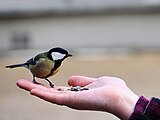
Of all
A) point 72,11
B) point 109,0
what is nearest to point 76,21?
point 72,11

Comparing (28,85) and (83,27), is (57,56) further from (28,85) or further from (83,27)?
(83,27)

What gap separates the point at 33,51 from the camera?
33.3ft

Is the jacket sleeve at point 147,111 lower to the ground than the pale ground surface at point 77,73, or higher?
higher

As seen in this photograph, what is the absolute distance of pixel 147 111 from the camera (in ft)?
5.99

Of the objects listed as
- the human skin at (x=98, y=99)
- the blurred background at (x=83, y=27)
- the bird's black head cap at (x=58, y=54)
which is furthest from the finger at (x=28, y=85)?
the blurred background at (x=83, y=27)

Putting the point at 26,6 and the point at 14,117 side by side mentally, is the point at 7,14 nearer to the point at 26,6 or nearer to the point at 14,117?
the point at 26,6

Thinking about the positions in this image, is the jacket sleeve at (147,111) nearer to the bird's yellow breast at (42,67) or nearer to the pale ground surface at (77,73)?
Result: the bird's yellow breast at (42,67)

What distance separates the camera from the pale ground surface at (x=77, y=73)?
4984mm

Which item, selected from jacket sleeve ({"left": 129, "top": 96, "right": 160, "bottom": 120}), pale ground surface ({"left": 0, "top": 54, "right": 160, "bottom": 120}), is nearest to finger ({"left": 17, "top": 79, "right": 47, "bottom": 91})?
jacket sleeve ({"left": 129, "top": 96, "right": 160, "bottom": 120})

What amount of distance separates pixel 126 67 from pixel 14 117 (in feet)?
11.5

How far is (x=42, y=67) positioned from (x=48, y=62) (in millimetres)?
41

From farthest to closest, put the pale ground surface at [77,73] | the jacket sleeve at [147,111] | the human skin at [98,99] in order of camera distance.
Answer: the pale ground surface at [77,73]
the human skin at [98,99]
the jacket sleeve at [147,111]

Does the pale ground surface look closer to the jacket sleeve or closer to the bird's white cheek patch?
the bird's white cheek patch

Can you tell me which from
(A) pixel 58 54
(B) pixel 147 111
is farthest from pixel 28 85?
(B) pixel 147 111
